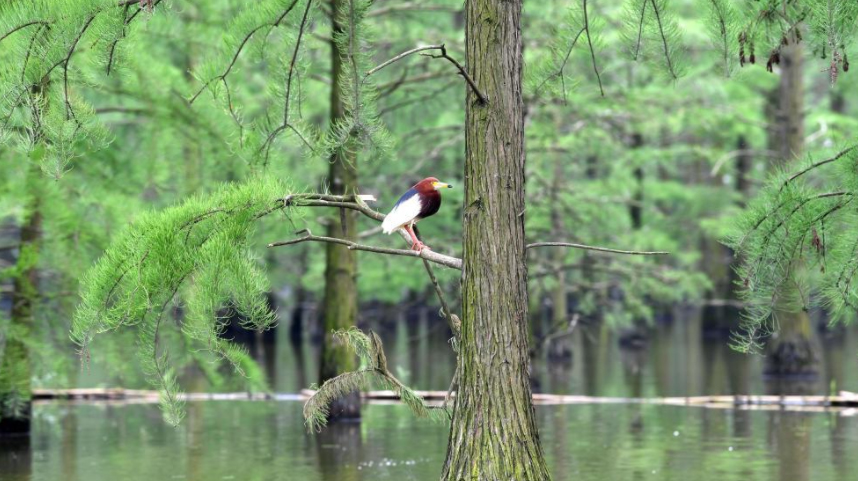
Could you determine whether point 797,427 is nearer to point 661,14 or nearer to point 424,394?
point 424,394

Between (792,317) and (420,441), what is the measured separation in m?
10.5

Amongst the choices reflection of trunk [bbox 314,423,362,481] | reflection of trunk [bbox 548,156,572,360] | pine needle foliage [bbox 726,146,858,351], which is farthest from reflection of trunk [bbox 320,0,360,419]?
pine needle foliage [bbox 726,146,858,351]

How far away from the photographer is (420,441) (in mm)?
14414

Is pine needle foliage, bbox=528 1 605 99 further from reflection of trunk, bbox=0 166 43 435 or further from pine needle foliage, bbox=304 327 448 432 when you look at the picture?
reflection of trunk, bbox=0 166 43 435

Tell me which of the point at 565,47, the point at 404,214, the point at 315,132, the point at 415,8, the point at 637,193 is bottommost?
the point at 404,214

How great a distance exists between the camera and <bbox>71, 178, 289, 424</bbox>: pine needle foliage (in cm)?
773

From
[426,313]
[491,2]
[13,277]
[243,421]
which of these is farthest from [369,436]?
[426,313]

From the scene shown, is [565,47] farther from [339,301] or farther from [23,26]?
[339,301]

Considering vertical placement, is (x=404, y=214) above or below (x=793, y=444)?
above

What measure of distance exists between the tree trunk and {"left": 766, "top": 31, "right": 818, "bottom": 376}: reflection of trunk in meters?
15.4

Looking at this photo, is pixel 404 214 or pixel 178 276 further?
pixel 404 214

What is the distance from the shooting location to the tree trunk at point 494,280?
310 inches

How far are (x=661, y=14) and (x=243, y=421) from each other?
965 centimetres

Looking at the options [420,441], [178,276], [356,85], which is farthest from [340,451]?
[356,85]
